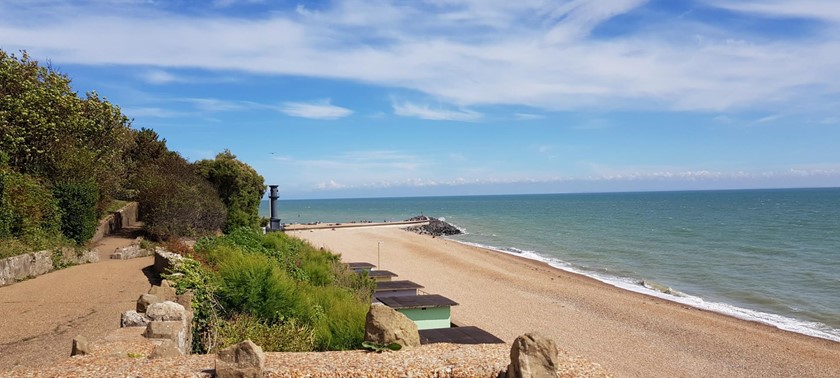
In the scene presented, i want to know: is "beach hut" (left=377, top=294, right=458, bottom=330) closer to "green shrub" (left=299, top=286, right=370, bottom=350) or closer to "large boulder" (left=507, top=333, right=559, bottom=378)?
"green shrub" (left=299, top=286, right=370, bottom=350)

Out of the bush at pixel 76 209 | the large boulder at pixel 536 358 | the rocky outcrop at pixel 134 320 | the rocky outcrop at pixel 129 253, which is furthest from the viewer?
the bush at pixel 76 209

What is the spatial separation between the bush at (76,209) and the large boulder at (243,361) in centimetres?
1253

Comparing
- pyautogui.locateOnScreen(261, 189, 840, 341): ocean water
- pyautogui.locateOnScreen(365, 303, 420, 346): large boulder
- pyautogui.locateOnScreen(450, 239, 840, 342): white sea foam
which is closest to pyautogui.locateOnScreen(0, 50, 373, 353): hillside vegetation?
pyautogui.locateOnScreen(365, 303, 420, 346): large boulder

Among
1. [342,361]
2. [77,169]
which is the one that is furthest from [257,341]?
[77,169]

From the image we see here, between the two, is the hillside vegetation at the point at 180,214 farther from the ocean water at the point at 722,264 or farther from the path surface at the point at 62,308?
the ocean water at the point at 722,264

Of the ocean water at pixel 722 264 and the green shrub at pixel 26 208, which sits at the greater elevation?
the green shrub at pixel 26 208

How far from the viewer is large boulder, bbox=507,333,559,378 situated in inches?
187

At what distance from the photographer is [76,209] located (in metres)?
14.8

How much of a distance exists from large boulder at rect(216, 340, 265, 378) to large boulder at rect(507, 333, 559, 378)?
7.13ft

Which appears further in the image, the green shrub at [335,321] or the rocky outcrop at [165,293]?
the rocky outcrop at [165,293]

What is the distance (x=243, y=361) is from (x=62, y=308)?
6021mm

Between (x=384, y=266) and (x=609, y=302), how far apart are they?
1156 cm

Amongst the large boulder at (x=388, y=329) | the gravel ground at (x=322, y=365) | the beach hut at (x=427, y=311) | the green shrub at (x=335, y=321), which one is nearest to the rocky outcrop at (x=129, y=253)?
the green shrub at (x=335, y=321)

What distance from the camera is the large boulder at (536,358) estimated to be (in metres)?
4.74
